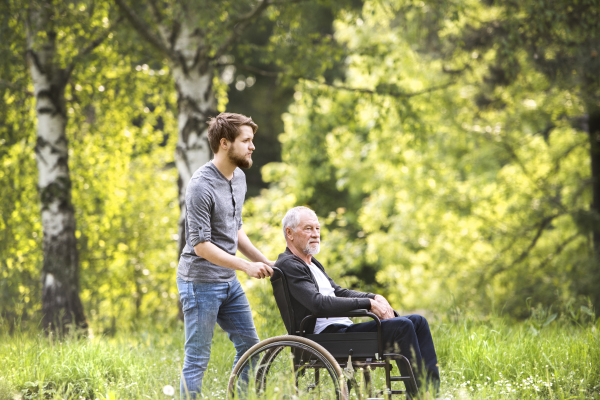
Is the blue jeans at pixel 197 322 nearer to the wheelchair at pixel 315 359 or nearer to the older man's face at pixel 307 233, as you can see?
the wheelchair at pixel 315 359

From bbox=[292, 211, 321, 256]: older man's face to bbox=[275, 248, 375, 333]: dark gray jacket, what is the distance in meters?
0.09

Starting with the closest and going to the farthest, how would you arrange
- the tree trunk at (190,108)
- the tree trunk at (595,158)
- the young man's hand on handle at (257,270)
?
1. the young man's hand on handle at (257,270)
2. the tree trunk at (190,108)
3. the tree trunk at (595,158)

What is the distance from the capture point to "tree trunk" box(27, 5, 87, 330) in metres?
5.89

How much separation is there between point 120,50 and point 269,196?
654 centimetres

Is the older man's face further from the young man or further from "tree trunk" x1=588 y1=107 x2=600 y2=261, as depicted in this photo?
"tree trunk" x1=588 y1=107 x2=600 y2=261

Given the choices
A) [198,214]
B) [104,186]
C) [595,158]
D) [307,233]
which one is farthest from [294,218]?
[595,158]

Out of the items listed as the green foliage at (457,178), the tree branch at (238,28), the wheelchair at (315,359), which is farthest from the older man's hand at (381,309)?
the green foliage at (457,178)

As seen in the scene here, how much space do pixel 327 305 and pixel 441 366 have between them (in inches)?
60.3

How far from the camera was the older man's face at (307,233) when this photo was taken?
10.3 feet

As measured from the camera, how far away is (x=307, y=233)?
314 cm

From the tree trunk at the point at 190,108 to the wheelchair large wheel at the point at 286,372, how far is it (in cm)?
293

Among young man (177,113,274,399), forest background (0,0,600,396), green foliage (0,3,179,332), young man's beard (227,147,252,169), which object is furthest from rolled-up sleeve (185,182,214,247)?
green foliage (0,3,179,332)

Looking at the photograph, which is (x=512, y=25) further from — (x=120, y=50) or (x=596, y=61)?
(x=120, y=50)

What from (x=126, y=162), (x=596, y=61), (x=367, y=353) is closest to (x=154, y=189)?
(x=126, y=162)
